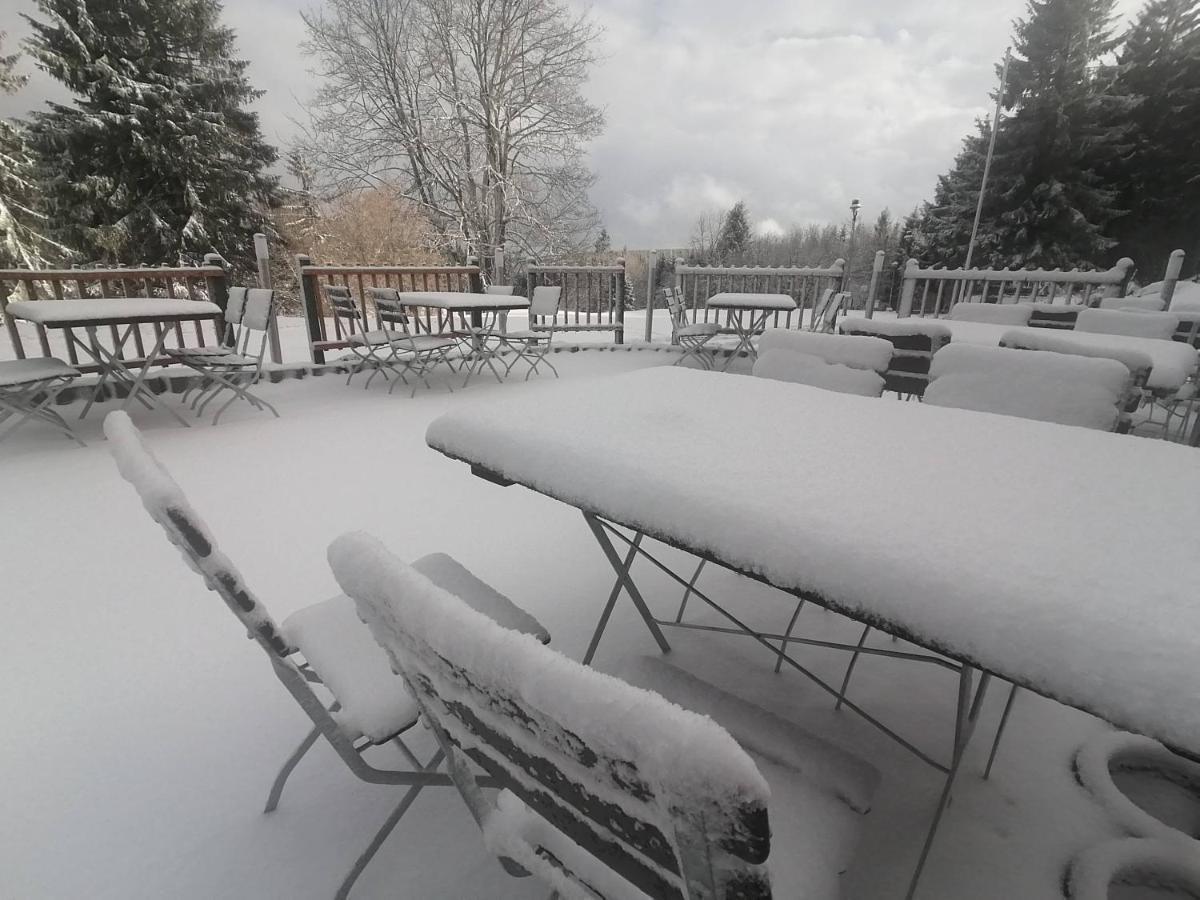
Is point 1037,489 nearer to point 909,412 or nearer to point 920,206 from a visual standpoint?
point 909,412

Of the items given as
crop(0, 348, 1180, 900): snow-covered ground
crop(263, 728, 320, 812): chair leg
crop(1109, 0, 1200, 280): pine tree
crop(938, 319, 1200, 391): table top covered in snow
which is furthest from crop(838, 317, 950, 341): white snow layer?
crop(1109, 0, 1200, 280): pine tree

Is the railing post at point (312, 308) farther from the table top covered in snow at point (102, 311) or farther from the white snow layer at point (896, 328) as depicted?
the white snow layer at point (896, 328)

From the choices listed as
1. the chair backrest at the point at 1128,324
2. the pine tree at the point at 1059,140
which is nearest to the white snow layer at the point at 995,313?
the chair backrest at the point at 1128,324

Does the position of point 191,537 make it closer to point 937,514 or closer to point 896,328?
point 937,514

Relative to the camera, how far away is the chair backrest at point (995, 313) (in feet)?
15.0

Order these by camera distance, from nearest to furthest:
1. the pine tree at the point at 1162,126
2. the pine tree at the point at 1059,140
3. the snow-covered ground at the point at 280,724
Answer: the snow-covered ground at the point at 280,724
the pine tree at the point at 1059,140
the pine tree at the point at 1162,126

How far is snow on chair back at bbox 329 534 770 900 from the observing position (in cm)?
34

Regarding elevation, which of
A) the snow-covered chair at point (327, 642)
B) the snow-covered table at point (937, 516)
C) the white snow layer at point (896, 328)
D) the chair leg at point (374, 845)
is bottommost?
the chair leg at point (374, 845)

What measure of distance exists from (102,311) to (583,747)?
4550 mm

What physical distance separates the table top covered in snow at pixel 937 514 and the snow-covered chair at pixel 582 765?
1.27ft

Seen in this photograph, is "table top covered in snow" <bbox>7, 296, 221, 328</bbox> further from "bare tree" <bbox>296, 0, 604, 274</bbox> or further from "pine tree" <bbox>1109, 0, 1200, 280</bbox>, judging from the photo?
"pine tree" <bbox>1109, 0, 1200, 280</bbox>

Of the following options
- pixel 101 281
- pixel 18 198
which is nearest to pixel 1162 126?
pixel 101 281

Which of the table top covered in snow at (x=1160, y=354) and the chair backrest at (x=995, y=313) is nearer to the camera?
the table top covered in snow at (x=1160, y=354)

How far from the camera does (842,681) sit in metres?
1.70
